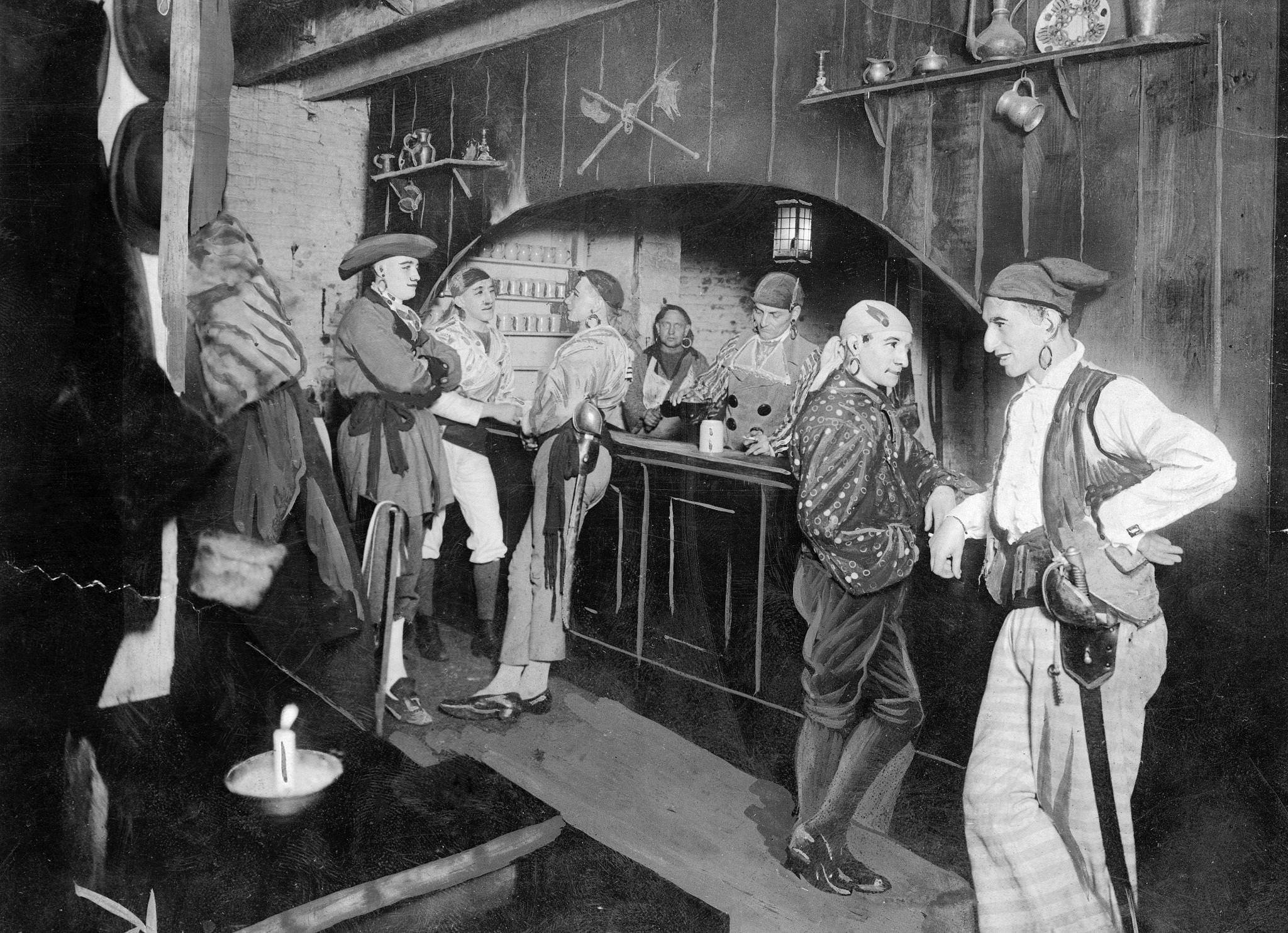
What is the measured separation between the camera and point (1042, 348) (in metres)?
2.19

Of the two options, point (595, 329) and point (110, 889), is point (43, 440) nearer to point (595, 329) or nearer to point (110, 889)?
point (110, 889)

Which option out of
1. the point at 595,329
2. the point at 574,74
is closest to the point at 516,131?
the point at 574,74

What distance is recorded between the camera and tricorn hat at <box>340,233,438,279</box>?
119 inches

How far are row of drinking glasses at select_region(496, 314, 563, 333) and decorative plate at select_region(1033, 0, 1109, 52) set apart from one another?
1.33m

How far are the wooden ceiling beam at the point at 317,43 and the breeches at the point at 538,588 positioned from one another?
1.31 m

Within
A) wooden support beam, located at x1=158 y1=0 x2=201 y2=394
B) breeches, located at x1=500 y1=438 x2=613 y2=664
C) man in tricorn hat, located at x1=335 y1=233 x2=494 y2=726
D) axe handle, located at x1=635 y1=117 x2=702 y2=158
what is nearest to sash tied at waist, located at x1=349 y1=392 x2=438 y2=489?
man in tricorn hat, located at x1=335 y1=233 x2=494 y2=726

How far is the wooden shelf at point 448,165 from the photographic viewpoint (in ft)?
9.57

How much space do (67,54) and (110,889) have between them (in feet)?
8.61

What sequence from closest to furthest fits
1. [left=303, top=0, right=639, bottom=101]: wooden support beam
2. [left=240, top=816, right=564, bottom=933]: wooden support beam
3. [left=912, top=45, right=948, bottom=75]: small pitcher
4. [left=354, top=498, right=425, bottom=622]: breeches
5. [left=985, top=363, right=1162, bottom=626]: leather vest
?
[left=985, top=363, right=1162, bottom=626]: leather vest → [left=912, top=45, right=948, bottom=75]: small pitcher → [left=303, top=0, right=639, bottom=101]: wooden support beam → [left=240, top=816, right=564, bottom=933]: wooden support beam → [left=354, top=498, right=425, bottom=622]: breeches

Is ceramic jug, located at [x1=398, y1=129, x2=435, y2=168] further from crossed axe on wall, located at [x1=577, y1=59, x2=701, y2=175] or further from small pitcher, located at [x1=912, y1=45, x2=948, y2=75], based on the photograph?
small pitcher, located at [x1=912, y1=45, x2=948, y2=75]

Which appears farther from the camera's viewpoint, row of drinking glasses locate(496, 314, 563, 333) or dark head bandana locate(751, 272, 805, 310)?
row of drinking glasses locate(496, 314, 563, 333)

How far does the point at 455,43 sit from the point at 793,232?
1175mm

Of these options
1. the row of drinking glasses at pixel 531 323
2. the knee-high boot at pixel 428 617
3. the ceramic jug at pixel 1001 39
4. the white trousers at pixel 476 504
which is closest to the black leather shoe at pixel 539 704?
the knee-high boot at pixel 428 617

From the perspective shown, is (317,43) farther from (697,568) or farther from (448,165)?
(697,568)
